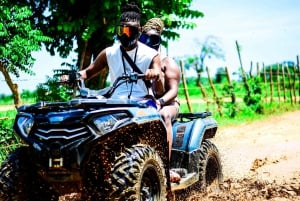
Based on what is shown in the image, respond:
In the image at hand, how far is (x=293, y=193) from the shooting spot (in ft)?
20.3

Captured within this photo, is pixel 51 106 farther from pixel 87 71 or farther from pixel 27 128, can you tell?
pixel 87 71

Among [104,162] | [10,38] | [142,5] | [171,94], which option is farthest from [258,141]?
[104,162]

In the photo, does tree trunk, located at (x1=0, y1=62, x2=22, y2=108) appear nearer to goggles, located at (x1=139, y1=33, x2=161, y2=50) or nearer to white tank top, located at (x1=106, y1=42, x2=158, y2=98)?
goggles, located at (x1=139, y1=33, x2=161, y2=50)

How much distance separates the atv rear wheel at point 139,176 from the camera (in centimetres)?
399

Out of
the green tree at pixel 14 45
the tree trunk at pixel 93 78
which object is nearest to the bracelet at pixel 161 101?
the green tree at pixel 14 45

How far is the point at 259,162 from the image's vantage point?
29.1ft

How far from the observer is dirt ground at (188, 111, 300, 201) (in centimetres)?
621

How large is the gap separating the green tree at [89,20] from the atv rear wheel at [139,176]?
693cm

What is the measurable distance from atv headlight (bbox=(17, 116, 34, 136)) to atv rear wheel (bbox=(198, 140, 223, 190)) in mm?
2258

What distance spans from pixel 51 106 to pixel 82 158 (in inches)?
22.0

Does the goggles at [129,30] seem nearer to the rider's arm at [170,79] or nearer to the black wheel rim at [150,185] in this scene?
the rider's arm at [170,79]

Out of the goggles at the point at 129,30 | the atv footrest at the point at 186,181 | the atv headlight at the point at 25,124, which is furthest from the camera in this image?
the atv footrest at the point at 186,181

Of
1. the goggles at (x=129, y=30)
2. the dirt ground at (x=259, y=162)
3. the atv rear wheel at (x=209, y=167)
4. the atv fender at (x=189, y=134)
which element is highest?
the goggles at (x=129, y=30)

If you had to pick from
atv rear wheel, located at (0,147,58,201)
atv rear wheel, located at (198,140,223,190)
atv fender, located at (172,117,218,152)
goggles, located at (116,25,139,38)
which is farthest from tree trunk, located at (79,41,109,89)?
atv rear wheel, located at (0,147,58,201)
